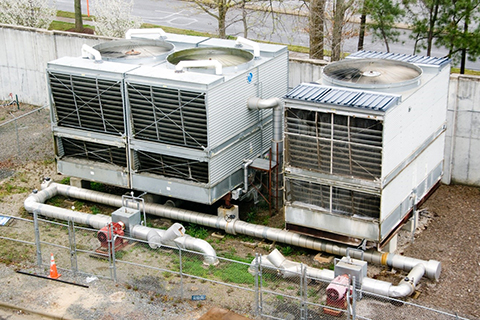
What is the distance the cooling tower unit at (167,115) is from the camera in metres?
20.9

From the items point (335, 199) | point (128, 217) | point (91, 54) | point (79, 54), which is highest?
point (91, 54)

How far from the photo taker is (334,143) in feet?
62.3

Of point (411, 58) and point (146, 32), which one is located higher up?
point (146, 32)

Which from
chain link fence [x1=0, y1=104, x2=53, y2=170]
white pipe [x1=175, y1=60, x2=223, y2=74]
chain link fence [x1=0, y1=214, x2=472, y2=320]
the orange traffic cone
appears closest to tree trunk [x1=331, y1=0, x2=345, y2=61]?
white pipe [x1=175, y1=60, x2=223, y2=74]

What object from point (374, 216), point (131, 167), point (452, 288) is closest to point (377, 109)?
point (374, 216)

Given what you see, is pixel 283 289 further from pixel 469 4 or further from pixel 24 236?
pixel 469 4

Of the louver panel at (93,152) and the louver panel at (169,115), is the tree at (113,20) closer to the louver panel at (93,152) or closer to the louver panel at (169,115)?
the louver panel at (93,152)

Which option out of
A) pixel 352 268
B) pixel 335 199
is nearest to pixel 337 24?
pixel 335 199

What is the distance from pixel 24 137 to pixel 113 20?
28.3 ft

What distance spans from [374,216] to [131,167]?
309 inches

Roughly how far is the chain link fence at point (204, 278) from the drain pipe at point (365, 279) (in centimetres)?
12

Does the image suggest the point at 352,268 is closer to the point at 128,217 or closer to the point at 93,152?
the point at 128,217

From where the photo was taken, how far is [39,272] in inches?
790

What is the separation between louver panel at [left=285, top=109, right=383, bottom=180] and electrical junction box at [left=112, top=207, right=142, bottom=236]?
483 cm
